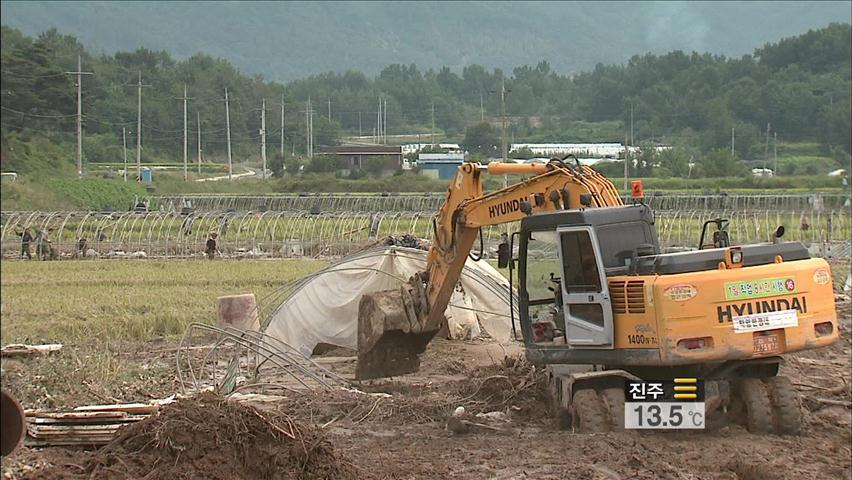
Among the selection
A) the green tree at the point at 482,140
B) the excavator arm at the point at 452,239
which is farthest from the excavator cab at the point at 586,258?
the green tree at the point at 482,140

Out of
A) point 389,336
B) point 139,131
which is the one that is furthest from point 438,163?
point 389,336

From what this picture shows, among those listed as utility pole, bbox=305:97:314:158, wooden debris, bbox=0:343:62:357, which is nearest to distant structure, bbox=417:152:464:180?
utility pole, bbox=305:97:314:158

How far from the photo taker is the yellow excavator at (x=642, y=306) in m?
10.0

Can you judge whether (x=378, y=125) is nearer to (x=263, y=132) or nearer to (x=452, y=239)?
(x=263, y=132)

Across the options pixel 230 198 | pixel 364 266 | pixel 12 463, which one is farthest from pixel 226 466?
pixel 230 198

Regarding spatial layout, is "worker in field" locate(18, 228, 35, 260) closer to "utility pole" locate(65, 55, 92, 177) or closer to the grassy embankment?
the grassy embankment

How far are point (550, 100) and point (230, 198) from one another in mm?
16732

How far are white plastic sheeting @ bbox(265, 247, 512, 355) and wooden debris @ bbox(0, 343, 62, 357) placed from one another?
336 cm

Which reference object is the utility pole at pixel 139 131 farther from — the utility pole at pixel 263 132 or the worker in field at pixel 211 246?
the utility pole at pixel 263 132

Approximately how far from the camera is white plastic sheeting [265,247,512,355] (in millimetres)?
17672

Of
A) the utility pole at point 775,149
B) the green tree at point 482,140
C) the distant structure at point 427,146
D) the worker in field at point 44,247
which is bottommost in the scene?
the worker in field at point 44,247

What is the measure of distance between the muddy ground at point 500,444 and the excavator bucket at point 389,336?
0.81 ft

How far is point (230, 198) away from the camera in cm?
4134

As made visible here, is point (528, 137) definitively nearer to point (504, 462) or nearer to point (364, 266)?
point (364, 266)
